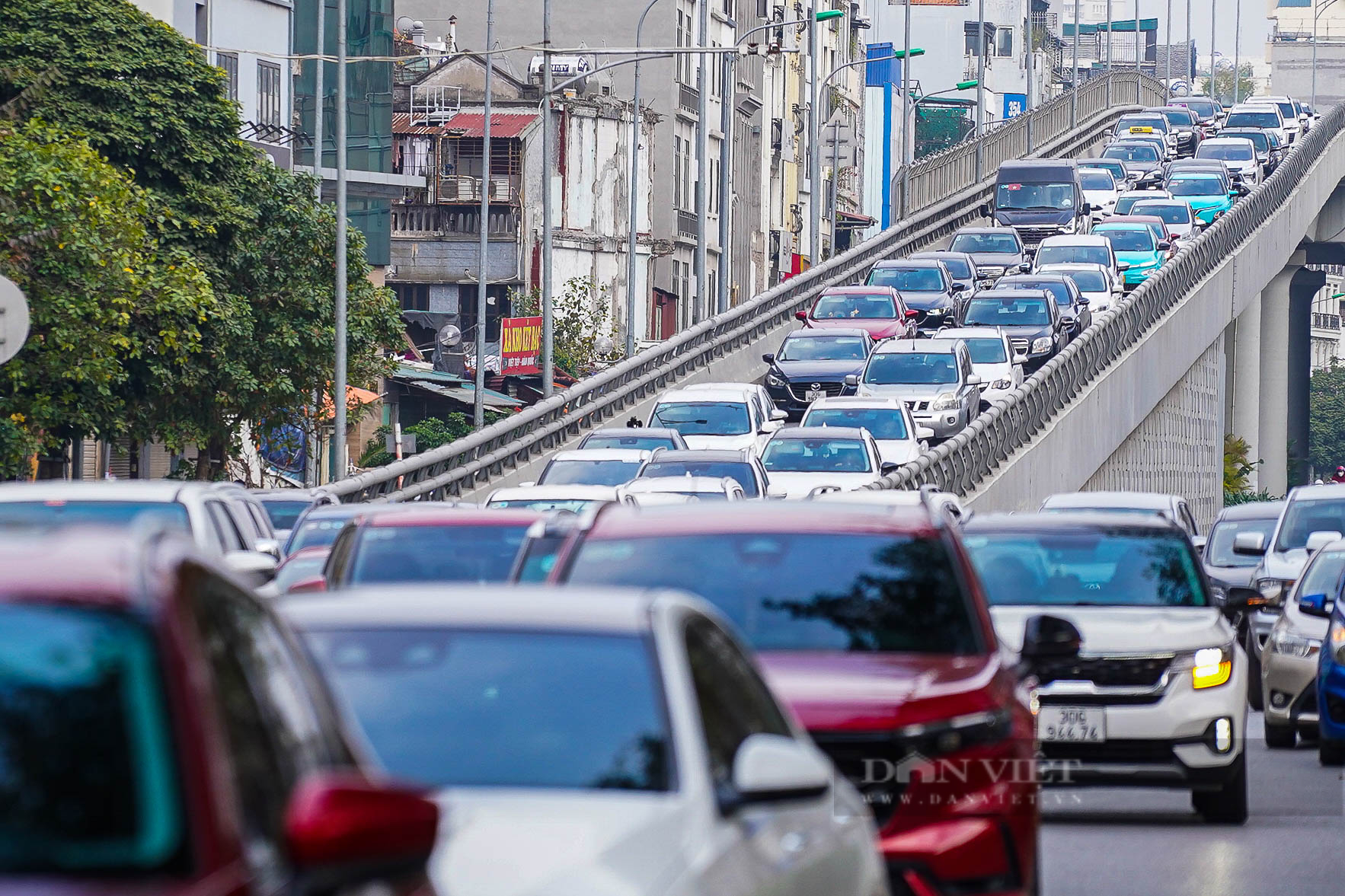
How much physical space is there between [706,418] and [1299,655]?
21.5 m

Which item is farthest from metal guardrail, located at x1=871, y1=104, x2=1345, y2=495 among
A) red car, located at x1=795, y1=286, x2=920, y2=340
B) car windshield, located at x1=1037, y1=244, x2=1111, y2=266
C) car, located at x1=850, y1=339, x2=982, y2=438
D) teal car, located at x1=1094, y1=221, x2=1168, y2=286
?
red car, located at x1=795, y1=286, x2=920, y2=340

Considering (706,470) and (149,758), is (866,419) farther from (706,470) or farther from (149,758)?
(149,758)

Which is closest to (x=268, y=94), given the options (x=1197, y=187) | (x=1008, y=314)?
(x=1008, y=314)

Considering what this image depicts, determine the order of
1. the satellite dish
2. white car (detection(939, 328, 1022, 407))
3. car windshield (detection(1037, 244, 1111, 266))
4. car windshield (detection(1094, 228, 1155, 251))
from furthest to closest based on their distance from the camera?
the satellite dish
car windshield (detection(1094, 228, 1155, 251))
car windshield (detection(1037, 244, 1111, 266))
white car (detection(939, 328, 1022, 407))

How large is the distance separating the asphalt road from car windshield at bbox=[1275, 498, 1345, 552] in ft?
23.5

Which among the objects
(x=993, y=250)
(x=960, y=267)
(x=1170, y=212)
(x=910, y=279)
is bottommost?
(x=910, y=279)

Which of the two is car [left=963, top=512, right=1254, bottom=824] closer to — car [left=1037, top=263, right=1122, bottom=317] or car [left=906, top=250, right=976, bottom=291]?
car [left=1037, top=263, right=1122, bottom=317]

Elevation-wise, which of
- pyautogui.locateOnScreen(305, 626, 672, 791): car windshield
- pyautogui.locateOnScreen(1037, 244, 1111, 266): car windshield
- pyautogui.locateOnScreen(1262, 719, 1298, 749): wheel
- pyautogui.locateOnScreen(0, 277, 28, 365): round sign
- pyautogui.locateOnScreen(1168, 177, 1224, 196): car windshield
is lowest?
pyautogui.locateOnScreen(1262, 719, 1298, 749): wheel

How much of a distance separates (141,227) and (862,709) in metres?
25.4

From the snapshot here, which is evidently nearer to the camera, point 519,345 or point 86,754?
point 86,754

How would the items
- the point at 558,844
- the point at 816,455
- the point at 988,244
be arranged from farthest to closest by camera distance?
the point at 988,244, the point at 816,455, the point at 558,844

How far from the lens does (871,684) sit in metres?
7.98

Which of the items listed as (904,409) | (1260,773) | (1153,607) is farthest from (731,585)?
(904,409)

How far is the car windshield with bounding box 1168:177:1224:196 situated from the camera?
71625 mm
